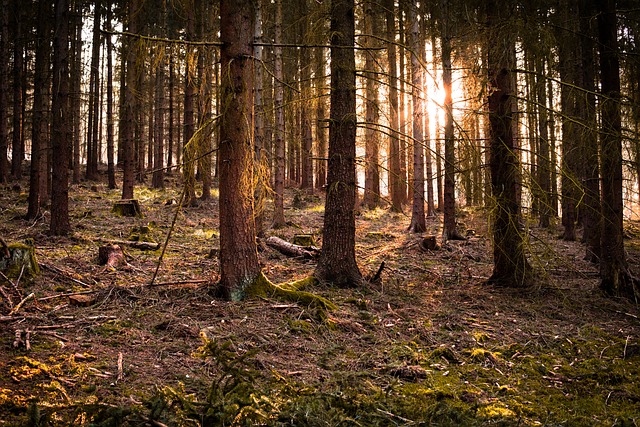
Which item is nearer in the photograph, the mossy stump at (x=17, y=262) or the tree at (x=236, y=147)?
the tree at (x=236, y=147)

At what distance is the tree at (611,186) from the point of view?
7.79 meters

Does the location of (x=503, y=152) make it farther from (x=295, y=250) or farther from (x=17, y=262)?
(x=17, y=262)

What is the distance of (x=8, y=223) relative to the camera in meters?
11.8

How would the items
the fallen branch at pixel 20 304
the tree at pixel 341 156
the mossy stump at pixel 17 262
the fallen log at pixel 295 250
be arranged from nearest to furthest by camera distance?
the fallen branch at pixel 20 304 → the mossy stump at pixel 17 262 → the tree at pixel 341 156 → the fallen log at pixel 295 250

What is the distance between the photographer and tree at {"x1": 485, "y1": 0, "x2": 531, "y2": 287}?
7.71m

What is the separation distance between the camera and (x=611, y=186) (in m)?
8.05

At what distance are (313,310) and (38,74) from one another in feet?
37.6

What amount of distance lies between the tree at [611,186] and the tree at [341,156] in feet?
13.7

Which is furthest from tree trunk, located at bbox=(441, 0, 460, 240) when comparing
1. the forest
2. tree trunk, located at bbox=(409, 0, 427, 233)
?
the forest

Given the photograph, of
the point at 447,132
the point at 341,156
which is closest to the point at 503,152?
the point at 341,156

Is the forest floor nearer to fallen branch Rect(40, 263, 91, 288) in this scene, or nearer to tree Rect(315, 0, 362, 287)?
fallen branch Rect(40, 263, 91, 288)

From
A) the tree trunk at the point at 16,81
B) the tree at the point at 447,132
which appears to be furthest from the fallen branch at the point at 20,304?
the tree trunk at the point at 16,81

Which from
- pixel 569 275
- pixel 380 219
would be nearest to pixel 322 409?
pixel 569 275

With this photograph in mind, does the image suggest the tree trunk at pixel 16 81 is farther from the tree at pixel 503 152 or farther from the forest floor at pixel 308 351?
the tree at pixel 503 152
